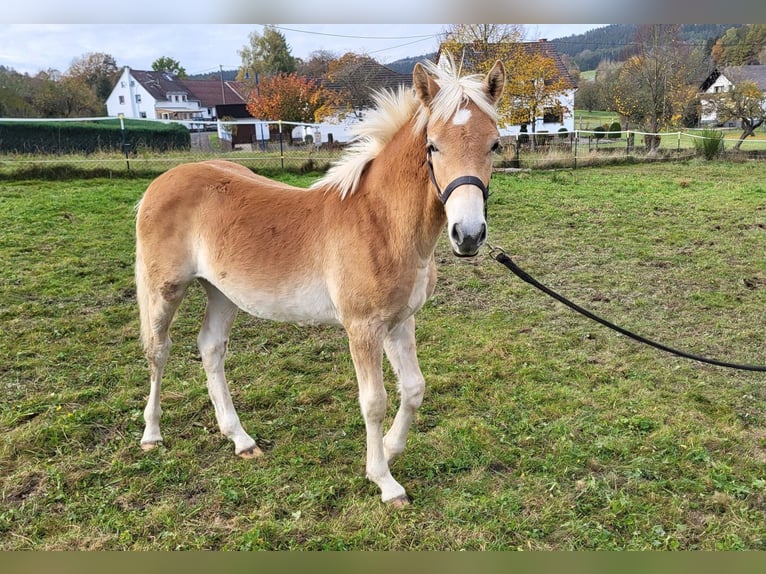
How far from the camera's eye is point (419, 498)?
9.07 feet

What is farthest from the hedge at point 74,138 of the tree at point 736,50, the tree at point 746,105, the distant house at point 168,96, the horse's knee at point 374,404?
the distant house at point 168,96

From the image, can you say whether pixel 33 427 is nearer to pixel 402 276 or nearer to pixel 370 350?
pixel 370 350

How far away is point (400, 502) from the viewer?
270 centimetres

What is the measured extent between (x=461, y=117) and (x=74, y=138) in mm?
18689

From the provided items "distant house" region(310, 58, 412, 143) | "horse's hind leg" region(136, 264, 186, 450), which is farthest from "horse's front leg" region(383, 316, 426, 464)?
"distant house" region(310, 58, 412, 143)

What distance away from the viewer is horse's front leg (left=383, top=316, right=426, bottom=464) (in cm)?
285

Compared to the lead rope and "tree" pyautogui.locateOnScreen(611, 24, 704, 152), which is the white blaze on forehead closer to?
the lead rope

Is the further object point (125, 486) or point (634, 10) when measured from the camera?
point (125, 486)

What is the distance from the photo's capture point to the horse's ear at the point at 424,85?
224 centimetres

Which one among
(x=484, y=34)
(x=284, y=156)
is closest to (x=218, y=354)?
(x=284, y=156)

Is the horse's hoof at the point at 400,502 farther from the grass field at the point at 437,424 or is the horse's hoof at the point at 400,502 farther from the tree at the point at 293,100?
the tree at the point at 293,100

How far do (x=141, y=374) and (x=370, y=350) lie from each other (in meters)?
2.42

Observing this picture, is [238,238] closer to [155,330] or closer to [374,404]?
[155,330]

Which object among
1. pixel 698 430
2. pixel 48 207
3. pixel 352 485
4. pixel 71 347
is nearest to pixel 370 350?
pixel 352 485
